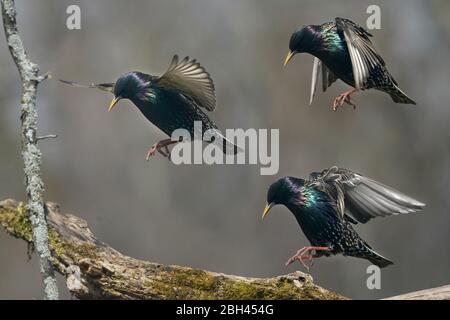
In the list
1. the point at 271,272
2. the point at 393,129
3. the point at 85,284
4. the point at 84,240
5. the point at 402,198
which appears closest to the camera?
the point at 85,284

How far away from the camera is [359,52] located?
3.09m

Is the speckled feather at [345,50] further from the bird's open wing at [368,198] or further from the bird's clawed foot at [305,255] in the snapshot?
the bird's clawed foot at [305,255]

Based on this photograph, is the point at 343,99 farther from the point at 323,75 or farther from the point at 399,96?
the point at 399,96

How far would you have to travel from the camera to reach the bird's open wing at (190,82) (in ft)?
10.00

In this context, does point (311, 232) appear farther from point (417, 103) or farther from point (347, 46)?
point (417, 103)

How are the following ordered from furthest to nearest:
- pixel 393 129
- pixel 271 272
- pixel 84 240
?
1. pixel 393 129
2. pixel 271 272
3. pixel 84 240

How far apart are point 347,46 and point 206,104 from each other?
593mm

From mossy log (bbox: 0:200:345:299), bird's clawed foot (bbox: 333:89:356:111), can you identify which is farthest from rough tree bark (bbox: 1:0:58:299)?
bird's clawed foot (bbox: 333:89:356:111)

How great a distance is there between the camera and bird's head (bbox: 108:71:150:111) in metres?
3.08

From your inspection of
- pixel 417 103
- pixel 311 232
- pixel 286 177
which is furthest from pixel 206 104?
pixel 417 103

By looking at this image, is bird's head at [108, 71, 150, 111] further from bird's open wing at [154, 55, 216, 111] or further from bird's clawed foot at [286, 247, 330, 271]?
bird's clawed foot at [286, 247, 330, 271]

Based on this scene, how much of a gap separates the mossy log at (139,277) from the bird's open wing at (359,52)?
A: 2.84 feet

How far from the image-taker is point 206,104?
317cm
